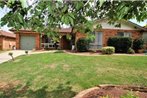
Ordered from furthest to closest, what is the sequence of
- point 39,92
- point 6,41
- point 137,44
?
point 6,41 → point 137,44 → point 39,92

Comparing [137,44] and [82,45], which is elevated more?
[137,44]

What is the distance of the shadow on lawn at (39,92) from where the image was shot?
8.48 meters

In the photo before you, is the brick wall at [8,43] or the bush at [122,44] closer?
the bush at [122,44]

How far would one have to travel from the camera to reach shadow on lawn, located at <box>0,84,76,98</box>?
8477 millimetres

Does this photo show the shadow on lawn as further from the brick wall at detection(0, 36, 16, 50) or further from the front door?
the brick wall at detection(0, 36, 16, 50)

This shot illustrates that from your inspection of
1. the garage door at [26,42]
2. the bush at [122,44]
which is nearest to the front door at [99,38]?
the bush at [122,44]

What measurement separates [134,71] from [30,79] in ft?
16.1

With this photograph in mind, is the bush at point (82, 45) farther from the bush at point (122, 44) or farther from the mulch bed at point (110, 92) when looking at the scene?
the mulch bed at point (110, 92)

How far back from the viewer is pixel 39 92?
8.91m

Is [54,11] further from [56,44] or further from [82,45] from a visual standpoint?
[56,44]

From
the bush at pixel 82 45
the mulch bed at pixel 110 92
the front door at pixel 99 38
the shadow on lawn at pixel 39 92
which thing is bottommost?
the shadow on lawn at pixel 39 92

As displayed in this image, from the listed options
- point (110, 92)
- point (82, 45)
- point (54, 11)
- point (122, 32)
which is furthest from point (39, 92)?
point (122, 32)

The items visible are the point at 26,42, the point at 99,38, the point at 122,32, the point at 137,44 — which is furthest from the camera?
the point at 26,42

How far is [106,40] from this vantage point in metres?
29.8
